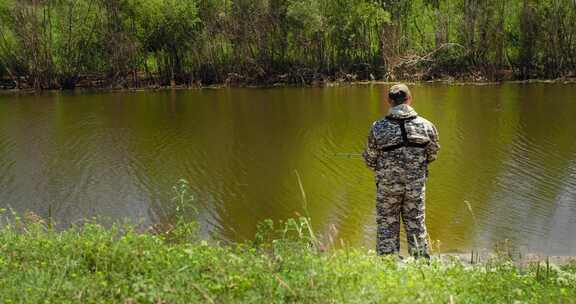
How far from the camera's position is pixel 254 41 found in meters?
42.8

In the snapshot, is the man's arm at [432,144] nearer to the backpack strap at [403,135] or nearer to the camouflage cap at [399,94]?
the backpack strap at [403,135]

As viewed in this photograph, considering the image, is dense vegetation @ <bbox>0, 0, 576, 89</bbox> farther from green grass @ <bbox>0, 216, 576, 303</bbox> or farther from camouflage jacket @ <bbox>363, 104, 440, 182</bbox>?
green grass @ <bbox>0, 216, 576, 303</bbox>

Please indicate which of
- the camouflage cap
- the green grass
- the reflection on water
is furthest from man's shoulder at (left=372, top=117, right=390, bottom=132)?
the reflection on water

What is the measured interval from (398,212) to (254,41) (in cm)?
3743

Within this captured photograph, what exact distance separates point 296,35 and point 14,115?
816 inches

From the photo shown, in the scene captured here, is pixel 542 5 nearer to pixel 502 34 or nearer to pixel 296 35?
pixel 502 34

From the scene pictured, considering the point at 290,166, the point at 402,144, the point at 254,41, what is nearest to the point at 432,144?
the point at 402,144

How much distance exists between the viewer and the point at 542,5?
3812 cm

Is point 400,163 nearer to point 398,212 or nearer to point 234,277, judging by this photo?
point 398,212

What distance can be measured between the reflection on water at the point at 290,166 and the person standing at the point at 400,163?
3.46m

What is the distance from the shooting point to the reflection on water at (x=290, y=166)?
36.3 ft

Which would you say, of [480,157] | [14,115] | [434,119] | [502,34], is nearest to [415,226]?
[480,157]

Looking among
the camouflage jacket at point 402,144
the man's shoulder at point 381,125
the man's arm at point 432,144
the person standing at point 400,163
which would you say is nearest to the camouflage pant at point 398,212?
the person standing at point 400,163

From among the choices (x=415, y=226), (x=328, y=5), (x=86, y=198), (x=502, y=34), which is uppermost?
(x=328, y=5)
